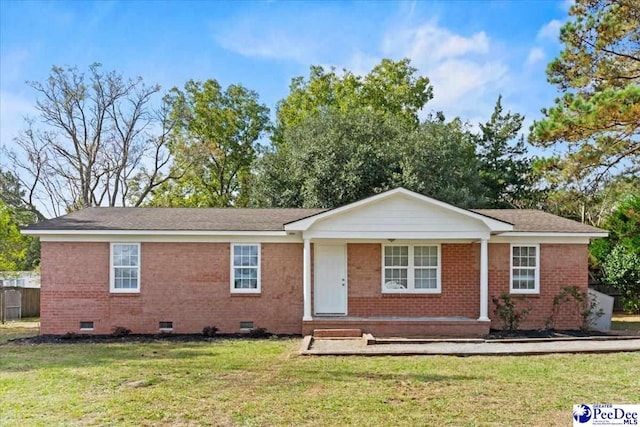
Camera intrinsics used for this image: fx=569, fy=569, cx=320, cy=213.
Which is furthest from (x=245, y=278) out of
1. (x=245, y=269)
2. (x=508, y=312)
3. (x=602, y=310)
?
(x=602, y=310)

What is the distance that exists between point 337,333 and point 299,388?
6.25 m

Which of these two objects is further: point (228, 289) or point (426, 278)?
point (426, 278)

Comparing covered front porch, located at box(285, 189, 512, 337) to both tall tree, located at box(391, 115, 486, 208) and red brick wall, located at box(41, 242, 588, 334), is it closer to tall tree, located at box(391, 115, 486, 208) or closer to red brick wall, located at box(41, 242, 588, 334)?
red brick wall, located at box(41, 242, 588, 334)

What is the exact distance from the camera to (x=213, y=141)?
133ft

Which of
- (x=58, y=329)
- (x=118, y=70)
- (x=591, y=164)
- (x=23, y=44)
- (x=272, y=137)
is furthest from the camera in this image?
(x=272, y=137)

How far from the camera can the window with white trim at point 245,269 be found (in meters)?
16.5

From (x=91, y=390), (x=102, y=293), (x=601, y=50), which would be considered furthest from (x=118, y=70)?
(x=91, y=390)

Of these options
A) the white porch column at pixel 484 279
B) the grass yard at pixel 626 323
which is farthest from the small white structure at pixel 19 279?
the grass yard at pixel 626 323

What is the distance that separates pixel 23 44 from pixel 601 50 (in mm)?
22350

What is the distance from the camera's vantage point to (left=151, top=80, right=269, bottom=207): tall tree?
3978 centimetres

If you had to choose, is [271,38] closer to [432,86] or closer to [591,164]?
[591,164]

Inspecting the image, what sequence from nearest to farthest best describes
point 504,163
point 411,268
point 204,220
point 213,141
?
point 411,268, point 204,220, point 504,163, point 213,141

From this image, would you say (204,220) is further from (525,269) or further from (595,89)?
(595,89)

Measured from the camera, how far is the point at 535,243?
55.2 ft
